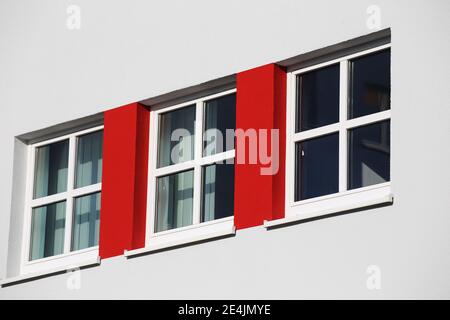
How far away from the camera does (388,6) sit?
1236cm

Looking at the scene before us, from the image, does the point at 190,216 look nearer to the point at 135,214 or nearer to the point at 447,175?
the point at 135,214

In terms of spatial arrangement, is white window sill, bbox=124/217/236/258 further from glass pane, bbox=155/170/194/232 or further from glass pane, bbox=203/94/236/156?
glass pane, bbox=203/94/236/156

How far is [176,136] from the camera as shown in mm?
14352

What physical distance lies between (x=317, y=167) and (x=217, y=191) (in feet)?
4.11

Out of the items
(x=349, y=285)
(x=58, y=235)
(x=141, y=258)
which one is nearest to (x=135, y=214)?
(x=141, y=258)

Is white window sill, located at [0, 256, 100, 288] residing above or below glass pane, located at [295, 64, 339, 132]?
below

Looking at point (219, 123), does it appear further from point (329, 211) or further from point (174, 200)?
point (329, 211)

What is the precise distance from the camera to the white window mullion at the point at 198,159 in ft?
45.5

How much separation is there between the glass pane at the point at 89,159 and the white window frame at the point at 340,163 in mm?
2672

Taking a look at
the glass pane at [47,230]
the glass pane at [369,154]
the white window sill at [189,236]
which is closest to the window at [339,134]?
the glass pane at [369,154]

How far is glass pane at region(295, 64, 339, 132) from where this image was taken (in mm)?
12930

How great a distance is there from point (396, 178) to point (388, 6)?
58.4 inches

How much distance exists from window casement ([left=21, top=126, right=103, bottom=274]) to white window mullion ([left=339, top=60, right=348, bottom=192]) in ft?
10.4

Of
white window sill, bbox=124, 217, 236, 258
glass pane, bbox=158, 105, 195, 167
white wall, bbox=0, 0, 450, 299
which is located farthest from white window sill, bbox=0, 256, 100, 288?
glass pane, bbox=158, 105, 195, 167
